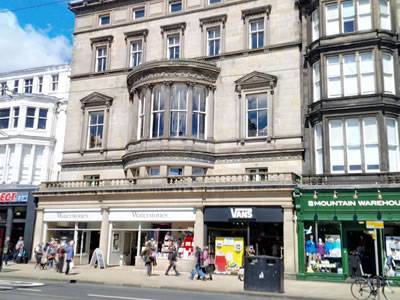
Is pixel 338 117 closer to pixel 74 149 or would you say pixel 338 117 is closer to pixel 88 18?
pixel 74 149

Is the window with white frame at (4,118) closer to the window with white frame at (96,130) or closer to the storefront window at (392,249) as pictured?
the window with white frame at (96,130)

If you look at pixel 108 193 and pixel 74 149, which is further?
pixel 74 149

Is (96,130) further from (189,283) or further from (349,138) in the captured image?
(349,138)

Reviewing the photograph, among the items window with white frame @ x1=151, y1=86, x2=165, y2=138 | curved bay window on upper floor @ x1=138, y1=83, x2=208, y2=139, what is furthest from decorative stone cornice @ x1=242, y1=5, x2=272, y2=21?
window with white frame @ x1=151, y1=86, x2=165, y2=138

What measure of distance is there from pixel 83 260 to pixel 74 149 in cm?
893

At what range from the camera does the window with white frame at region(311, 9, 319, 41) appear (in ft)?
89.8

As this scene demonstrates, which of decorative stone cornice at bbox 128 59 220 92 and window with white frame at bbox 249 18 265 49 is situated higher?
window with white frame at bbox 249 18 265 49

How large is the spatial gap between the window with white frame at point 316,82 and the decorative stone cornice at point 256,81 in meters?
2.59

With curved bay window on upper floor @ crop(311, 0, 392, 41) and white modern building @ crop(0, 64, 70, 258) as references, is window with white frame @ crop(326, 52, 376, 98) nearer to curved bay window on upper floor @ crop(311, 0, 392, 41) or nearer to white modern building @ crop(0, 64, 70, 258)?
curved bay window on upper floor @ crop(311, 0, 392, 41)

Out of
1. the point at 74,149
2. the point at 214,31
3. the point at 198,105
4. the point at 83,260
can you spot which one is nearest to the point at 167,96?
the point at 198,105

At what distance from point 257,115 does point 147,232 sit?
1039 cm

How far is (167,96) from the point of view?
29172 millimetres

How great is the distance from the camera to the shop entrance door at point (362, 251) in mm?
22500

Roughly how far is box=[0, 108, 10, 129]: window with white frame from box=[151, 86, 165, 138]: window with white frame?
1849 cm
